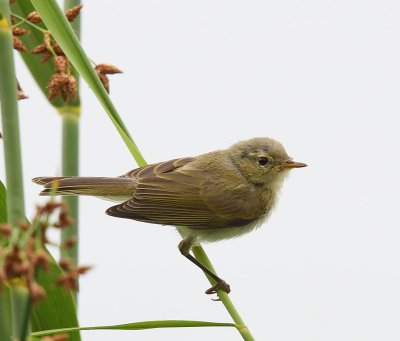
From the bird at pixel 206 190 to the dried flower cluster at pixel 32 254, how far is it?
1847mm

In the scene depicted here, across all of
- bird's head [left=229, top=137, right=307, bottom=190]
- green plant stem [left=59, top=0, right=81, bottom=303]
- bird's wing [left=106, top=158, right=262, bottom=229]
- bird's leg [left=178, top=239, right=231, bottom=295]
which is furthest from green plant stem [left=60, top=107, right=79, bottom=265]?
bird's head [left=229, top=137, right=307, bottom=190]

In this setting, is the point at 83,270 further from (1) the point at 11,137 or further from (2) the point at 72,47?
(2) the point at 72,47

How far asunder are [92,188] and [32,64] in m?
0.75

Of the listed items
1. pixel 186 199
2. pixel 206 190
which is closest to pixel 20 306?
pixel 186 199

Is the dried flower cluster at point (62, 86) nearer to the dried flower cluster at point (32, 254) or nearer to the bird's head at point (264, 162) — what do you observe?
the dried flower cluster at point (32, 254)

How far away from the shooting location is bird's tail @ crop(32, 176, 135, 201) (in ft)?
9.30

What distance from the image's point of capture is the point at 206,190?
154 inches

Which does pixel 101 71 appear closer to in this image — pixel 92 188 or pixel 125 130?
pixel 125 130


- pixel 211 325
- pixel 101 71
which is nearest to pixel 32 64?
pixel 101 71

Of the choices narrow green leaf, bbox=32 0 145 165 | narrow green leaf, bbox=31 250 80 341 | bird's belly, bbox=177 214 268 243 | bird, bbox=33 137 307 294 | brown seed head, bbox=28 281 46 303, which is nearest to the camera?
brown seed head, bbox=28 281 46 303

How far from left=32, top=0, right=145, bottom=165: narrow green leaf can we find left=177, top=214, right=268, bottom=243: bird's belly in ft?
4.82

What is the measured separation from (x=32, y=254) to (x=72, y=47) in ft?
3.73

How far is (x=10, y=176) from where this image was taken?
1.42 metres

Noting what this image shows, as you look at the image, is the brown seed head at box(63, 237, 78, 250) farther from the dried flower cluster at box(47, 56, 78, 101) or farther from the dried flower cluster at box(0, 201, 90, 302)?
the dried flower cluster at box(47, 56, 78, 101)
